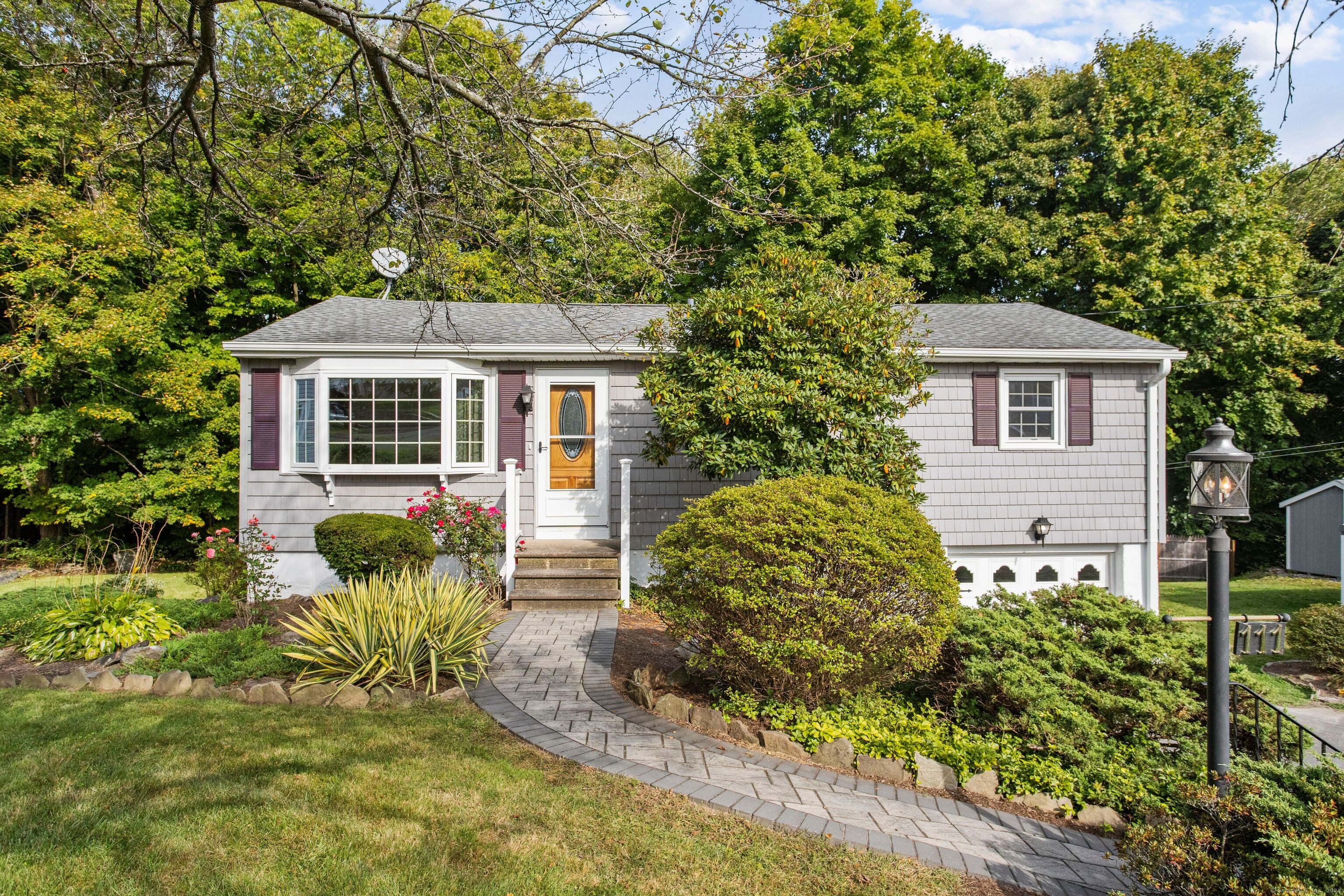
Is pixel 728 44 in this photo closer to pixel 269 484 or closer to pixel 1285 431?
pixel 269 484

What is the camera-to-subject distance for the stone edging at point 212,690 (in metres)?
5.07

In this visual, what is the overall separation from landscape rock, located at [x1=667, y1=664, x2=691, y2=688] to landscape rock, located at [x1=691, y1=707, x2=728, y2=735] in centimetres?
60

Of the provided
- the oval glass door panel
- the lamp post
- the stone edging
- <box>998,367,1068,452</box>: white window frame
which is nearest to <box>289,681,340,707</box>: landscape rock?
the stone edging

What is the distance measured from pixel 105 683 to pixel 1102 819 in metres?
6.91

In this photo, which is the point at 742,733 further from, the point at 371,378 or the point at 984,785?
the point at 371,378

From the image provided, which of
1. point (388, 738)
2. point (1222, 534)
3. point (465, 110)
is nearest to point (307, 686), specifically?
point (388, 738)

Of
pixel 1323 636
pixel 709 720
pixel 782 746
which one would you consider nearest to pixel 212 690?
pixel 709 720

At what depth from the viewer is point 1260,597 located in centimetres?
1305

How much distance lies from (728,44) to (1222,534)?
11.9ft

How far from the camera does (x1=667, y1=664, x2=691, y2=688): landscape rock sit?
18.1 feet

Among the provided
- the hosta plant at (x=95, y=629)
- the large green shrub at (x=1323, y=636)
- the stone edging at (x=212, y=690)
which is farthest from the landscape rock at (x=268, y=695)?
the large green shrub at (x=1323, y=636)

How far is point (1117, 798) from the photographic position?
4.10 meters

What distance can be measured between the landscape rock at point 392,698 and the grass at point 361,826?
52 cm

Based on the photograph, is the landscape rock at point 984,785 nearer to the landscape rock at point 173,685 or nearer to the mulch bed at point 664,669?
the mulch bed at point 664,669
